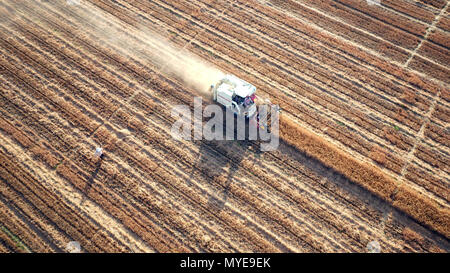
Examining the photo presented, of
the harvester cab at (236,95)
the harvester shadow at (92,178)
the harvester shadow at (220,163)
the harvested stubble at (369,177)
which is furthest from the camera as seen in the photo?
the harvester cab at (236,95)

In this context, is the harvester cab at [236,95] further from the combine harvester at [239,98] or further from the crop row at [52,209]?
the crop row at [52,209]

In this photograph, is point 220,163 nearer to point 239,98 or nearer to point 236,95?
point 239,98

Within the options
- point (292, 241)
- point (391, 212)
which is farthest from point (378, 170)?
point (292, 241)

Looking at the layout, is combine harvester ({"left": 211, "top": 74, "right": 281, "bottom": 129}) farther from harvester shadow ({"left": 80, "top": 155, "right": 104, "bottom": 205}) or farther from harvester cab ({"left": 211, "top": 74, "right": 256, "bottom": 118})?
harvester shadow ({"left": 80, "top": 155, "right": 104, "bottom": 205})

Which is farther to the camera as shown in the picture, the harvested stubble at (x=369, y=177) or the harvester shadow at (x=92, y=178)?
the harvester shadow at (x=92, y=178)

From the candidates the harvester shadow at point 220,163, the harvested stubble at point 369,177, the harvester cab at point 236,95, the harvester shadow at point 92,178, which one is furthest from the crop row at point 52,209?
the harvested stubble at point 369,177

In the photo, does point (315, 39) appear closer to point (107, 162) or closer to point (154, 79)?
point (154, 79)

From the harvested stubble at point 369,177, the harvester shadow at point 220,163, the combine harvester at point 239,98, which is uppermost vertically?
the combine harvester at point 239,98
